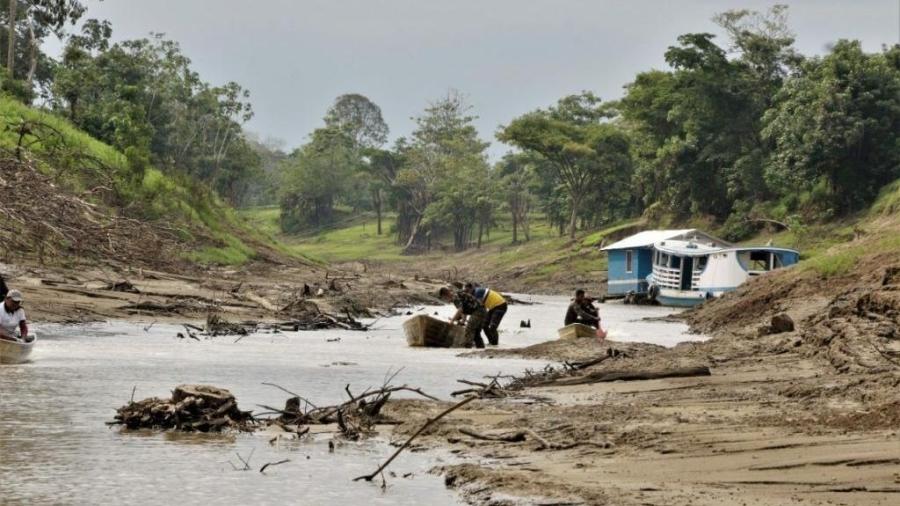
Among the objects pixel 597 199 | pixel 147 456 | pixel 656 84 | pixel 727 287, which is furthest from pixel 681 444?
pixel 597 199

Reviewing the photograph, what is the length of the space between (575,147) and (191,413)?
228 ft

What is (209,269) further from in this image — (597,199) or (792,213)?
(597,199)

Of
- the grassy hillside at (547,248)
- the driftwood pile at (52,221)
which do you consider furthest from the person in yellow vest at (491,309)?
the grassy hillside at (547,248)

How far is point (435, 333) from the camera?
93.9ft

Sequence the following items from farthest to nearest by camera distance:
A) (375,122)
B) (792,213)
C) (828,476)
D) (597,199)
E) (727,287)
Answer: (375,122), (597,199), (792,213), (727,287), (828,476)

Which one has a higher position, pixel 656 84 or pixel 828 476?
pixel 656 84

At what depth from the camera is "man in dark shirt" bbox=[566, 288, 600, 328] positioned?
91.8 ft

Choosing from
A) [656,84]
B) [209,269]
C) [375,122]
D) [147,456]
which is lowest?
[147,456]

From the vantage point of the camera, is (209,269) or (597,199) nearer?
(209,269)

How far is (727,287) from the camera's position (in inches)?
1921

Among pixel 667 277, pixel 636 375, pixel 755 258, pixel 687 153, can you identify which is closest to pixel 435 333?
pixel 636 375

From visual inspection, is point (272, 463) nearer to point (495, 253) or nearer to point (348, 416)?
point (348, 416)

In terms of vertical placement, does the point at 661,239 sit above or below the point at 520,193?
below

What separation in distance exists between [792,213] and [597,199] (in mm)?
23969
